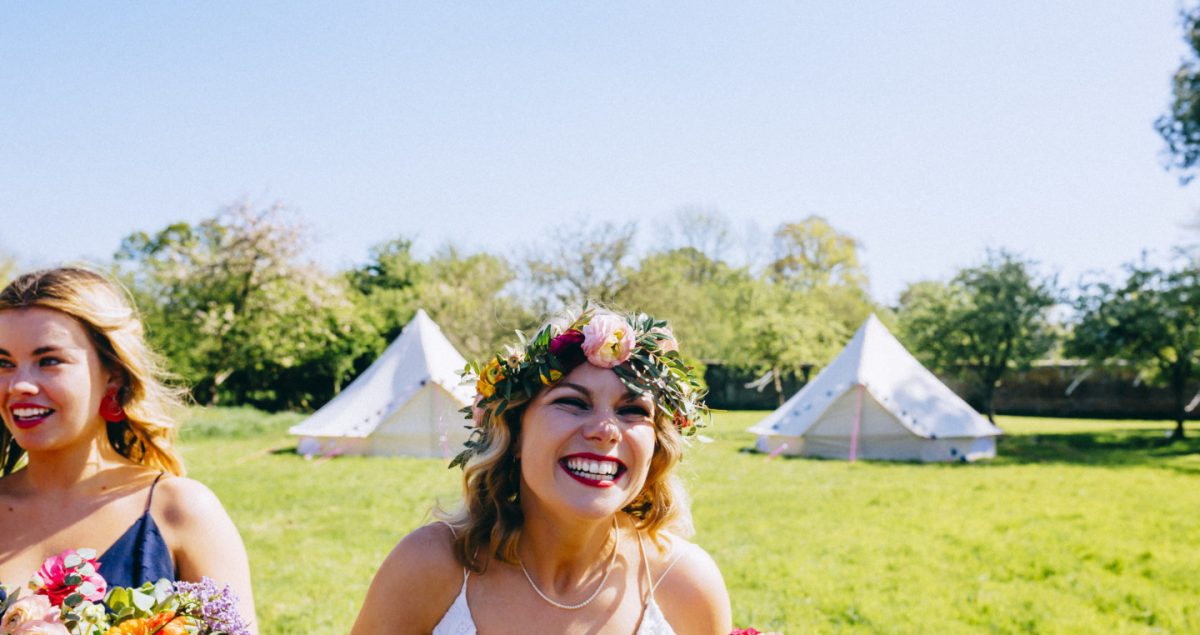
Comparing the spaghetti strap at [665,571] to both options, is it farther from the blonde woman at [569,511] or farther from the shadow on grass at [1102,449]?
the shadow on grass at [1102,449]

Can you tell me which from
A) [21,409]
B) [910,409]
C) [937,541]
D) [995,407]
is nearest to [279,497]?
[937,541]

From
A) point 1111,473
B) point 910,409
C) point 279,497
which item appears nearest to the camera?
point 279,497

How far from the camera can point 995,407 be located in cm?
3284

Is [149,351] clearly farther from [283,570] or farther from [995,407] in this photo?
[995,407]

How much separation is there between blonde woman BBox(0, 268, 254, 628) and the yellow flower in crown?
3.09ft

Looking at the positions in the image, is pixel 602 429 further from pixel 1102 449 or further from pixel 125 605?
pixel 1102 449

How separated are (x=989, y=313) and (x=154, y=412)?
82.1 feet

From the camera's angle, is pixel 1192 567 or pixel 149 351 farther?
pixel 1192 567

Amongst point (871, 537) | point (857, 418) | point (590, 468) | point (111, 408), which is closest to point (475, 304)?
point (857, 418)

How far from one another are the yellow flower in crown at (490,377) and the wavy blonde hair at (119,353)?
1154 mm

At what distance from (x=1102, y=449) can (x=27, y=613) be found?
769 inches

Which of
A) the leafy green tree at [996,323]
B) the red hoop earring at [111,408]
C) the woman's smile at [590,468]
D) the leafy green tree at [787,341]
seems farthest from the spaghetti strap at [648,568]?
the leafy green tree at [787,341]

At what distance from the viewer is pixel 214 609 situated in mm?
1645

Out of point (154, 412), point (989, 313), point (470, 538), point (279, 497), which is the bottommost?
point (279, 497)
